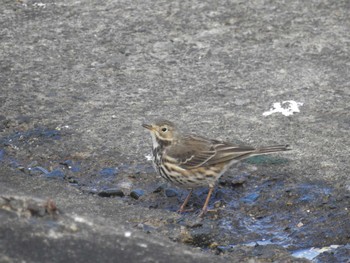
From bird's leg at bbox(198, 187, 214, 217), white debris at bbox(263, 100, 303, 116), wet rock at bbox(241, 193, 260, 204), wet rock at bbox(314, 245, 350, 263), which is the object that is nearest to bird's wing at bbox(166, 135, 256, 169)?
bird's leg at bbox(198, 187, 214, 217)

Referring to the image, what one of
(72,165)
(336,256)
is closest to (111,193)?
(72,165)

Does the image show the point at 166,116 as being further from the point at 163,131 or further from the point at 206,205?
the point at 206,205

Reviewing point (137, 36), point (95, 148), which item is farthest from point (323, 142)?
point (137, 36)

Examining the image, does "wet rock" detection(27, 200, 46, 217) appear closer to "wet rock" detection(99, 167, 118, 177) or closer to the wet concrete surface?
the wet concrete surface

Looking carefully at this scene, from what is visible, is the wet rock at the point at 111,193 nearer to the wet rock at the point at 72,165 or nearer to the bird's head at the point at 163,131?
the wet rock at the point at 72,165

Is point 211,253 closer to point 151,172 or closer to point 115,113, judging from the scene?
point 151,172

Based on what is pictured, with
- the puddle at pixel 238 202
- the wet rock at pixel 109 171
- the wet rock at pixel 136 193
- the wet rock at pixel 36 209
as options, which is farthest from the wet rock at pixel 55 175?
the wet rock at pixel 36 209
